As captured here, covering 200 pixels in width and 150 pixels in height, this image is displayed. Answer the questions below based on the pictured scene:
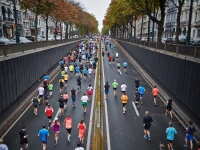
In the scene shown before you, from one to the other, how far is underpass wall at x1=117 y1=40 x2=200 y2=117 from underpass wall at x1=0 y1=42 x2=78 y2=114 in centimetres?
1287

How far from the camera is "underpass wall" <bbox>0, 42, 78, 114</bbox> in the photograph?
54.3 ft

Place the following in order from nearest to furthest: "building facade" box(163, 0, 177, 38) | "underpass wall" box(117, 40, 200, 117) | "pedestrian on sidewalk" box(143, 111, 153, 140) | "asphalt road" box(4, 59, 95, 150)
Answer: "asphalt road" box(4, 59, 95, 150), "pedestrian on sidewalk" box(143, 111, 153, 140), "underpass wall" box(117, 40, 200, 117), "building facade" box(163, 0, 177, 38)

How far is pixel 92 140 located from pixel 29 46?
15.1 m

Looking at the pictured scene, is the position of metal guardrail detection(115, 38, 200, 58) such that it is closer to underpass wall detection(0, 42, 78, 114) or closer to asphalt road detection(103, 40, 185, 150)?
asphalt road detection(103, 40, 185, 150)

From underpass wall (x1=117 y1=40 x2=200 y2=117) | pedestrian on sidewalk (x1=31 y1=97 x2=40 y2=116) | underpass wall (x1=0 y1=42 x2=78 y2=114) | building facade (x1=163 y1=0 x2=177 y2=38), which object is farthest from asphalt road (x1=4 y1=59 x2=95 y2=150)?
building facade (x1=163 y1=0 x2=177 y2=38)

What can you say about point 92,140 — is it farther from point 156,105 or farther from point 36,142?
point 156,105

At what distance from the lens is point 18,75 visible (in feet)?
65.9

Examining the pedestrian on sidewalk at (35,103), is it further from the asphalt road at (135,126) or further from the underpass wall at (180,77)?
the underpass wall at (180,77)

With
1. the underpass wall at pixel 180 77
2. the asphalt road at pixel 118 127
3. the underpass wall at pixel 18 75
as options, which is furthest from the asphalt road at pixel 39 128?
the underpass wall at pixel 180 77

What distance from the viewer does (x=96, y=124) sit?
16281 mm

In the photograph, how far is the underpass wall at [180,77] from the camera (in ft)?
52.4

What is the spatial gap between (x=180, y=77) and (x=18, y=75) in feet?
→ 43.9

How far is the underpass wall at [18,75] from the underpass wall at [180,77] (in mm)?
12871

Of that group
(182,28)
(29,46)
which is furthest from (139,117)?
(182,28)
